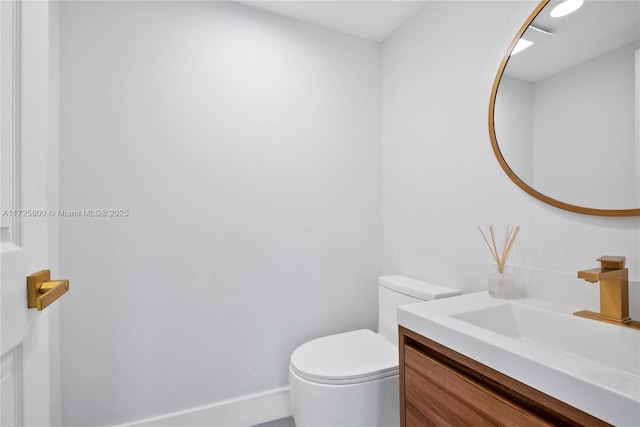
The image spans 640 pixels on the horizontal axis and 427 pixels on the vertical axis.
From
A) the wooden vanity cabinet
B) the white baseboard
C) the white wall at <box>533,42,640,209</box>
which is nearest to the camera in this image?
the wooden vanity cabinet

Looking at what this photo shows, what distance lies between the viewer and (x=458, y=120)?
4.99 feet

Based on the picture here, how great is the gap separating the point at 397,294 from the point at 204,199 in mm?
1168

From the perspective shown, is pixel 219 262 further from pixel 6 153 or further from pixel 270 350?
pixel 6 153

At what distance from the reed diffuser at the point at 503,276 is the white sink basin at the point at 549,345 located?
4 cm

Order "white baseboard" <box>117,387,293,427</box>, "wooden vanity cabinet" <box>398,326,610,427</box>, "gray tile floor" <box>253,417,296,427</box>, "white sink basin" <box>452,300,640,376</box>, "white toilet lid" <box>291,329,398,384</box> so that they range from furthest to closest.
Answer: "gray tile floor" <box>253,417,296,427</box>, "white baseboard" <box>117,387,293,427</box>, "white toilet lid" <box>291,329,398,384</box>, "white sink basin" <box>452,300,640,376</box>, "wooden vanity cabinet" <box>398,326,610,427</box>

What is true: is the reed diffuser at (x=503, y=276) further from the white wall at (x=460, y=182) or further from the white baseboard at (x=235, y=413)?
the white baseboard at (x=235, y=413)

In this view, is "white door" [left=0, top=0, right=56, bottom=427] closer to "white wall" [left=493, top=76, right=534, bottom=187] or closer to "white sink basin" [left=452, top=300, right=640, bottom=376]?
"white sink basin" [left=452, top=300, right=640, bottom=376]

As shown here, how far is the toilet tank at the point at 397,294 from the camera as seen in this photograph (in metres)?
1.48

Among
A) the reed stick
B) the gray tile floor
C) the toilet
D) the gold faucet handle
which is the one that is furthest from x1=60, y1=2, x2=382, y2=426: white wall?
the gold faucet handle


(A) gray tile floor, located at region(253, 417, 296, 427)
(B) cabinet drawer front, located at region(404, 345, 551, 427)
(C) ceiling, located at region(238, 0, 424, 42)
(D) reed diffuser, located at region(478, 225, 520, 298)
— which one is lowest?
(A) gray tile floor, located at region(253, 417, 296, 427)

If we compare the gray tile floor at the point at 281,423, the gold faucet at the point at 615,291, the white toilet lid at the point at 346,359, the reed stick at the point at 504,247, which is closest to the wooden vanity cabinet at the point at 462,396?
the white toilet lid at the point at 346,359

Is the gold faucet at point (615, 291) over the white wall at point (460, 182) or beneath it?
beneath

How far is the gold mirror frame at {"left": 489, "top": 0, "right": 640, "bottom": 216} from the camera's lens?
98 cm

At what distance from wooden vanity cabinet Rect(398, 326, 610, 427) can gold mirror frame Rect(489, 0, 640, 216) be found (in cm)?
68
